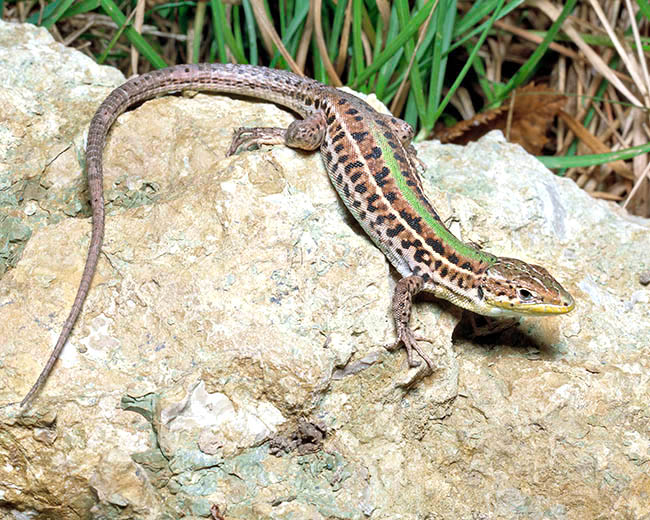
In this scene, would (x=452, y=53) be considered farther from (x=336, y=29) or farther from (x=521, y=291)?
(x=521, y=291)

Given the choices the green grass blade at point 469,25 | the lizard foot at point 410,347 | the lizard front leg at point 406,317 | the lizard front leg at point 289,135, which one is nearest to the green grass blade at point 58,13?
the lizard front leg at point 289,135

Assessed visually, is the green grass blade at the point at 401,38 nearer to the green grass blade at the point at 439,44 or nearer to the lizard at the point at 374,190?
the green grass blade at the point at 439,44

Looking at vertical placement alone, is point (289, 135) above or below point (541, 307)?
above

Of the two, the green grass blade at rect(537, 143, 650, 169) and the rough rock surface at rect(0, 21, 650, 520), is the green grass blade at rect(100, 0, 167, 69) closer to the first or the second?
the rough rock surface at rect(0, 21, 650, 520)

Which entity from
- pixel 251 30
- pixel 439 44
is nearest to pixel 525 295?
pixel 439 44

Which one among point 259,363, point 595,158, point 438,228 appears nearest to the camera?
point 259,363

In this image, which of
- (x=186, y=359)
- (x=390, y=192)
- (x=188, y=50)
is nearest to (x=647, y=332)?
(x=390, y=192)
